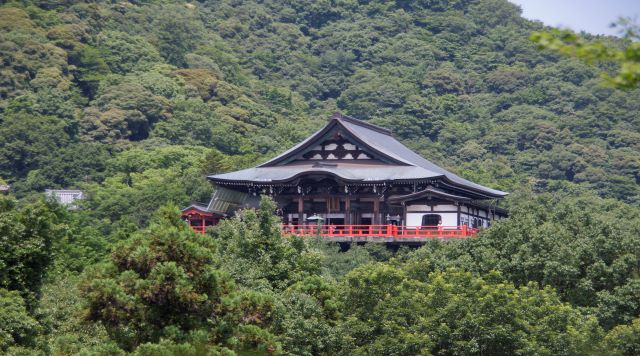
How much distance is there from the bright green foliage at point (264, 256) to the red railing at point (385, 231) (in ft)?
38.6

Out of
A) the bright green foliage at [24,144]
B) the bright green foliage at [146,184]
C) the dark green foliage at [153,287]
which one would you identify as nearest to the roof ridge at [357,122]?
the bright green foliage at [146,184]

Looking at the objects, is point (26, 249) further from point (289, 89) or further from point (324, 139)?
point (289, 89)

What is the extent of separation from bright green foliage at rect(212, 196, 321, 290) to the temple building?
1269 centimetres

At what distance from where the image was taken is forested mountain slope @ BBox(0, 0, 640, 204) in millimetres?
74938

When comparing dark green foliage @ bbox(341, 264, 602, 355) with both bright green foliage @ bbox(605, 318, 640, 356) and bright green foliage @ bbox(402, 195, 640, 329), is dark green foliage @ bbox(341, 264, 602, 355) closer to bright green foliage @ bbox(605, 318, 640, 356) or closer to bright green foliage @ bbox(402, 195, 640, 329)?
bright green foliage @ bbox(605, 318, 640, 356)

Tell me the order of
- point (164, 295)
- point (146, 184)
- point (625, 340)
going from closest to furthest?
point (164, 295)
point (625, 340)
point (146, 184)

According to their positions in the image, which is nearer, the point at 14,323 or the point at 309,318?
the point at 14,323

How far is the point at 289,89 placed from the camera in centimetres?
9756

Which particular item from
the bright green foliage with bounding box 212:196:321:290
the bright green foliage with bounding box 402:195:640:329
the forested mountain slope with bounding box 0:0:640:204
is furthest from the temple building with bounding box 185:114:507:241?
the bright green foliage with bounding box 212:196:321:290

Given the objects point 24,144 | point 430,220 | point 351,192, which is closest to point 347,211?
point 351,192

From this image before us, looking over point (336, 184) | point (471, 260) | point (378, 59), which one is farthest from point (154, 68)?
point (471, 260)

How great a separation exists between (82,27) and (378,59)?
28.0m

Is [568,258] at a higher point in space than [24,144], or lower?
lower

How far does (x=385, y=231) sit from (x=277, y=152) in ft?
89.1
